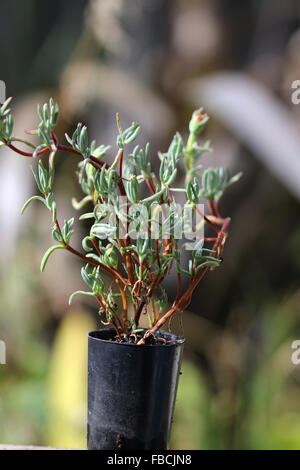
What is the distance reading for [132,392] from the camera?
1.57ft

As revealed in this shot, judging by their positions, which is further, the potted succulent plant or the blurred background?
the blurred background

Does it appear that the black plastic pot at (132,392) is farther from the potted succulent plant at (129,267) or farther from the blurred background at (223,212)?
the blurred background at (223,212)

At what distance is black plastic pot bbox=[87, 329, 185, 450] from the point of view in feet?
1.57

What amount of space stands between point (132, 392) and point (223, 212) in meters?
1.43

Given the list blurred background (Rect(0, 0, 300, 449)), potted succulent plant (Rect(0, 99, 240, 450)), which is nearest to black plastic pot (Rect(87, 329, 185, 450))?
potted succulent plant (Rect(0, 99, 240, 450))

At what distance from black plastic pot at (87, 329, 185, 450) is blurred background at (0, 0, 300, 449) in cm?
96

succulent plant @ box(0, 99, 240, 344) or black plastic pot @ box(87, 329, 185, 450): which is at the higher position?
succulent plant @ box(0, 99, 240, 344)

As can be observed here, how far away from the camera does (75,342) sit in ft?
4.94

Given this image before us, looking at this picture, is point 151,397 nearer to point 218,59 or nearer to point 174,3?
point 218,59

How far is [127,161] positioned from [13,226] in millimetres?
1111

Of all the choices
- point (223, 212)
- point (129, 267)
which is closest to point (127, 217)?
point (129, 267)

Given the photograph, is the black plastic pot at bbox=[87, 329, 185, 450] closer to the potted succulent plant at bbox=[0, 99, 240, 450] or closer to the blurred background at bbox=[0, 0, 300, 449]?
the potted succulent plant at bbox=[0, 99, 240, 450]

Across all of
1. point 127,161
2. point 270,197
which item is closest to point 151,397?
point 127,161

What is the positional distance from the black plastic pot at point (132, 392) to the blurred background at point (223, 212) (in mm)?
962
